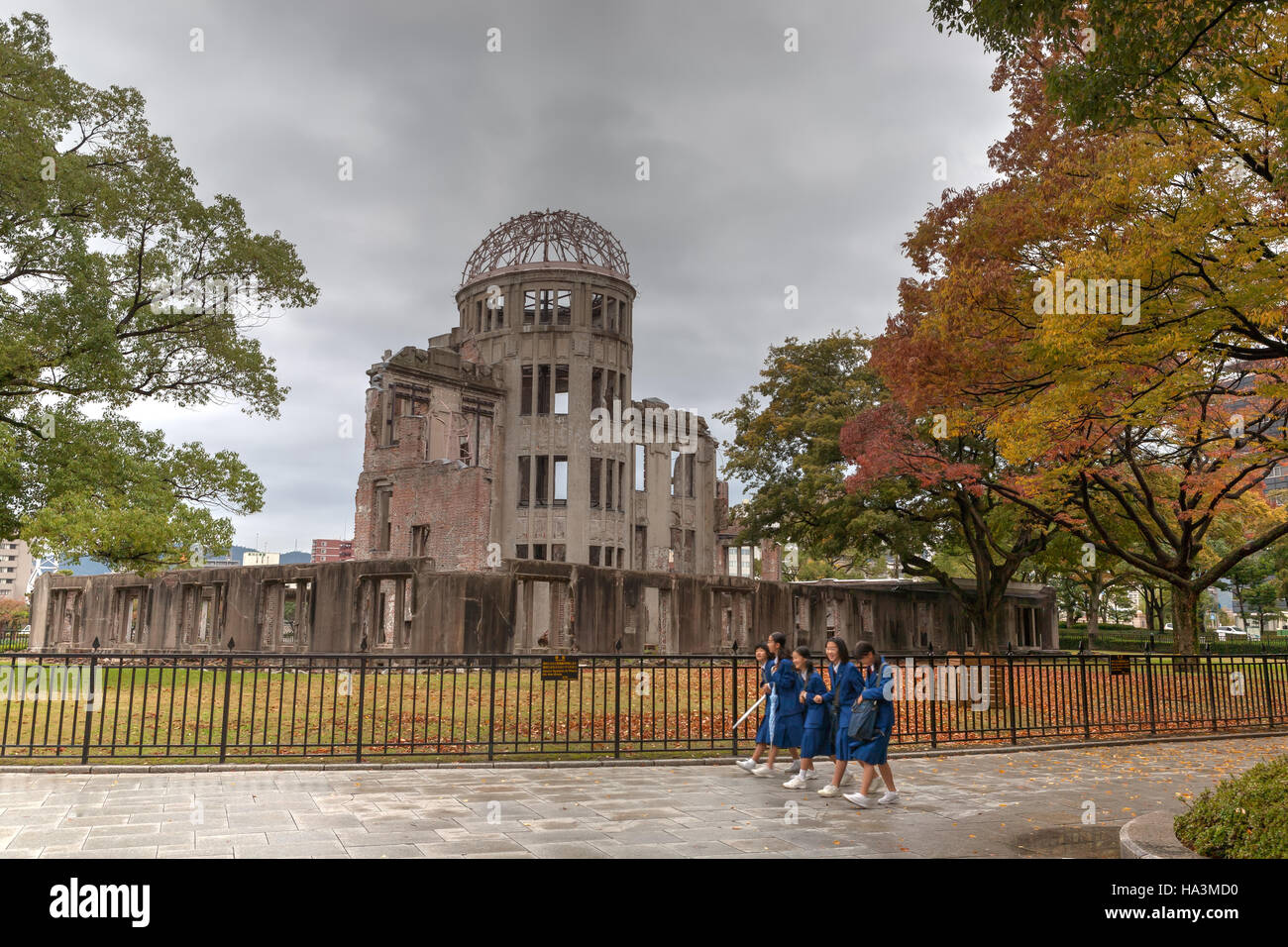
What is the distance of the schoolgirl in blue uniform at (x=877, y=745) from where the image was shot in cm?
930

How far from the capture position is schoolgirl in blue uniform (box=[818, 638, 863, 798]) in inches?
382

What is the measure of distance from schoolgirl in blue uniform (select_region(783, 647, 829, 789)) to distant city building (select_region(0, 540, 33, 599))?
681 ft

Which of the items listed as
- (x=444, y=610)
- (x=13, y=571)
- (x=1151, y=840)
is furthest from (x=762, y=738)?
(x=13, y=571)

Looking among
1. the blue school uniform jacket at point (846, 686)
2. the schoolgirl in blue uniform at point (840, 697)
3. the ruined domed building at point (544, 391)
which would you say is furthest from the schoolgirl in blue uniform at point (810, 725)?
the ruined domed building at point (544, 391)

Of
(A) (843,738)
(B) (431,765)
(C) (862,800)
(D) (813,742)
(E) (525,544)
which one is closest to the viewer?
(C) (862,800)

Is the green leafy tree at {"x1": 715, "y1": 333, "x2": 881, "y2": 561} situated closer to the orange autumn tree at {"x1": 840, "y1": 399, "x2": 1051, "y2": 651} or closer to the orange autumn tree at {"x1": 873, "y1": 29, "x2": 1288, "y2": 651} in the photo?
the orange autumn tree at {"x1": 840, "y1": 399, "x2": 1051, "y2": 651}

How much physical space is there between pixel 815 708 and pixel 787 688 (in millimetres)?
649

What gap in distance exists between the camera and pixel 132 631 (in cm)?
3522

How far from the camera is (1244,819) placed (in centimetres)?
626

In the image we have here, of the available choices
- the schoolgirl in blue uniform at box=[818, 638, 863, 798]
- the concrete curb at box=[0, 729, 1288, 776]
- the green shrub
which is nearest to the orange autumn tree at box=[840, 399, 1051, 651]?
the concrete curb at box=[0, 729, 1288, 776]

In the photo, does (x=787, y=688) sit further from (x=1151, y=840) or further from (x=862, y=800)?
(x=1151, y=840)

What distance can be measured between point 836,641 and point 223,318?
2161 cm

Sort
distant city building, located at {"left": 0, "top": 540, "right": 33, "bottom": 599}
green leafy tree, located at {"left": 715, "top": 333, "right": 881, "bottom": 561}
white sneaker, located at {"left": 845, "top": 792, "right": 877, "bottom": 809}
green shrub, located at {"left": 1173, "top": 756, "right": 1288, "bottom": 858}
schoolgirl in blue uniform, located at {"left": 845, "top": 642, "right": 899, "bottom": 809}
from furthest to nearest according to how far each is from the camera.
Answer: distant city building, located at {"left": 0, "top": 540, "right": 33, "bottom": 599} → green leafy tree, located at {"left": 715, "top": 333, "right": 881, "bottom": 561} → schoolgirl in blue uniform, located at {"left": 845, "top": 642, "right": 899, "bottom": 809} → white sneaker, located at {"left": 845, "top": 792, "right": 877, "bottom": 809} → green shrub, located at {"left": 1173, "top": 756, "right": 1288, "bottom": 858}

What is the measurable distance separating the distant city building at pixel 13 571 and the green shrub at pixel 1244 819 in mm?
212141
